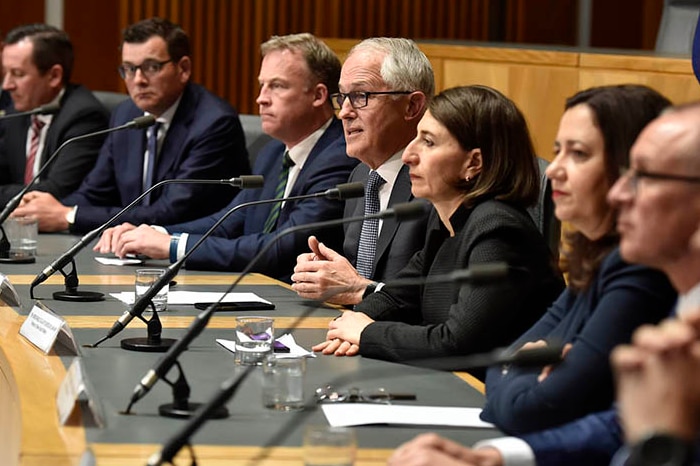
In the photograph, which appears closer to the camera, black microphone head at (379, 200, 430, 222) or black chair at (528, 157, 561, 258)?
→ black microphone head at (379, 200, 430, 222)

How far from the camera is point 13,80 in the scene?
6.04 meters

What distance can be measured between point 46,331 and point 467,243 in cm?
96

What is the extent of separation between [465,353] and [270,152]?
2.03m

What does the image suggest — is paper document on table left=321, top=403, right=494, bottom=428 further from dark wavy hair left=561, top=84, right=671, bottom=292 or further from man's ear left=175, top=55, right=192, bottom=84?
man's ear left=175, top=55, right=192, bottom=84

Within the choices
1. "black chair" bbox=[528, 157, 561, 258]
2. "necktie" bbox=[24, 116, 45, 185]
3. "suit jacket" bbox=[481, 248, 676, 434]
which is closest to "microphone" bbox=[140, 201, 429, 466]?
"suit jacket" bbox=[481, 248, 676, 434]

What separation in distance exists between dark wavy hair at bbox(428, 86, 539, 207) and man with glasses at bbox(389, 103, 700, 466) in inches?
37.5

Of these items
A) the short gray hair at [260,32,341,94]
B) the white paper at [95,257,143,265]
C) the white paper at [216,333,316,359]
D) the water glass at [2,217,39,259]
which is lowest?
the white paper at [95,257,143,265]

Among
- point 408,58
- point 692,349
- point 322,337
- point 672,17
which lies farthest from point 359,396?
point 672,17

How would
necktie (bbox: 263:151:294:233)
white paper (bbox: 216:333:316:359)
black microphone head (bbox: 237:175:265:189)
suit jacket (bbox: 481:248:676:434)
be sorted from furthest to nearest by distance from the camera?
necktie (bbox: 263:151:294:233)
black microphone head (bbox: 237:175:265:189)
white paper (bbox: 216:333:316:359)
suit jacket (bbox: 481:248:676:434)

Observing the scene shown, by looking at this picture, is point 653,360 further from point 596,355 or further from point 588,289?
point 588,289

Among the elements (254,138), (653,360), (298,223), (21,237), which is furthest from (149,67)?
(653,360)

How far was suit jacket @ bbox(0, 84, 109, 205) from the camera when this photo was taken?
562cm

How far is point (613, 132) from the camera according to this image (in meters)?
2.28

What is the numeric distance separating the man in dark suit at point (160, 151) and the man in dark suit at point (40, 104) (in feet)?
1.24
